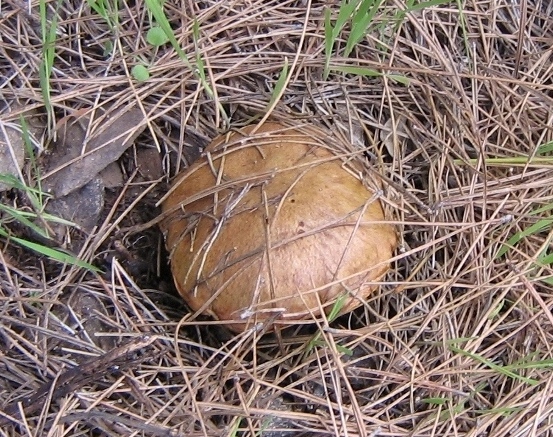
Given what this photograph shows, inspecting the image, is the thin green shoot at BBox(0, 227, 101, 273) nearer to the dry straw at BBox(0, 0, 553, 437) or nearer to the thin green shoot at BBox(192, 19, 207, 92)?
the dry straw at BBox(0, 0, 553, 437)

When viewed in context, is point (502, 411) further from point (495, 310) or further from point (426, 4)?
point (426, 4)

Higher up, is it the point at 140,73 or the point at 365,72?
the point at 140,73

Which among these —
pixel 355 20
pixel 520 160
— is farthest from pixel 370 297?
pixel 355 20

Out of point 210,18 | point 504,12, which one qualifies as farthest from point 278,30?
point 504,12

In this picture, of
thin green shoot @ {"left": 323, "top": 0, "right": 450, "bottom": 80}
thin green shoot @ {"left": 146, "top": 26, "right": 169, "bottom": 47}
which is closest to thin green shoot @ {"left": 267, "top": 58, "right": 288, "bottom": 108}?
thin green shoot @ {"left": 323, "top": 0, "right": 450, "bottom": 80}

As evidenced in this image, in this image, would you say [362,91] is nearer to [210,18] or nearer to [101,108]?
[210,18]

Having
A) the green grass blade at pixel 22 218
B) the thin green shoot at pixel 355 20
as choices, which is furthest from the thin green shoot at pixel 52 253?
the thin green shoot at pixel 355 20
